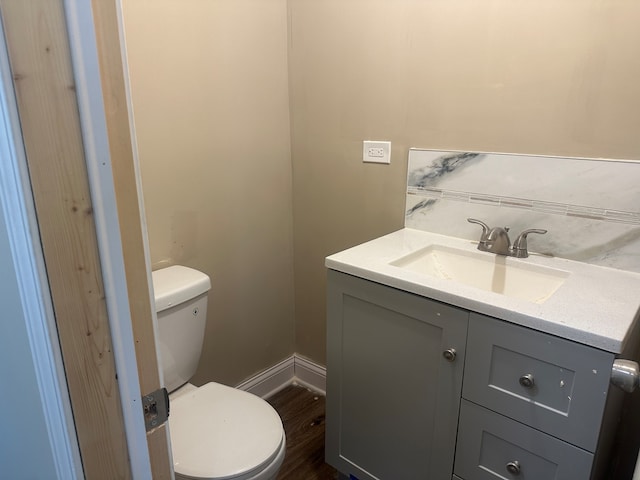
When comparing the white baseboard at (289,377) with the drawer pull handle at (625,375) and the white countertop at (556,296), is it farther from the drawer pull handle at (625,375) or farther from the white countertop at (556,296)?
the drawer pull handle at (625,375)

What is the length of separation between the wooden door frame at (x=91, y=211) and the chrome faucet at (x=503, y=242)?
118 centimetres

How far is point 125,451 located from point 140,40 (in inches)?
51.3

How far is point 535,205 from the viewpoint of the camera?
4.78 ft

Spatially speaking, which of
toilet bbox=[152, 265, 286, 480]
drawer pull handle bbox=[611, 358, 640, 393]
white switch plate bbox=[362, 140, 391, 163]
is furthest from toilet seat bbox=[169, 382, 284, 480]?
white switch plate bbox=[362, 140, 391, 163]

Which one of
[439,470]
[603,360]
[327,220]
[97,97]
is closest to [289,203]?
[327,220]

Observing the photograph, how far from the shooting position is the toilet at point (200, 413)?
4.06ft

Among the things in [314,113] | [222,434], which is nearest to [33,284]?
[222,434]

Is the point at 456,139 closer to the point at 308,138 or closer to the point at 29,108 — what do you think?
the point at 308,138

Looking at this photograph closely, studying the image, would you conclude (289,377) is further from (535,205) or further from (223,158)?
(535,205)

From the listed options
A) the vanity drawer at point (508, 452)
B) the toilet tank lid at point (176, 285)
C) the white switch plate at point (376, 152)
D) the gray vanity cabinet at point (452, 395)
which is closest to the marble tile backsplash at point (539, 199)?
the white switch plate at point (376, 152)

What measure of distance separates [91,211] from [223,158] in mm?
1289

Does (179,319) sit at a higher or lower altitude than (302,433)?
higher

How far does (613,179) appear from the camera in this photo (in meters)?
1.30

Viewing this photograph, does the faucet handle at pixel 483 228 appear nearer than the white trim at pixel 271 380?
Yes
